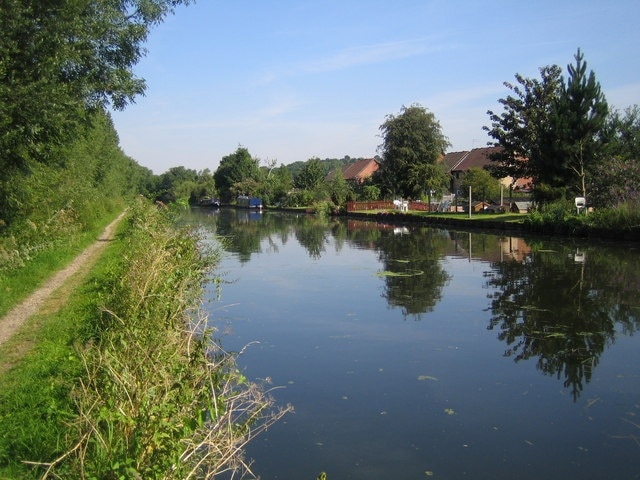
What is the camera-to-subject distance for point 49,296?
38.3ft

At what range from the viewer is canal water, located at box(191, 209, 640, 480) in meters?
5.98

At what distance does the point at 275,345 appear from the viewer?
10180 millimetres

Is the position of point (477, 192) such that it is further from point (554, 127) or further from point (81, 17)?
point (81, 17)

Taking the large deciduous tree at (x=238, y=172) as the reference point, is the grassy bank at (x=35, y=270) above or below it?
below

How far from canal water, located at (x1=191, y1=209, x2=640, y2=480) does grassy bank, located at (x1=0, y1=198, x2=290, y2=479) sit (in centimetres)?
92

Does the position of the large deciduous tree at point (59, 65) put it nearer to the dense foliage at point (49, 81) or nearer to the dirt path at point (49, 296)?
the dense foliage at point (49, 81)

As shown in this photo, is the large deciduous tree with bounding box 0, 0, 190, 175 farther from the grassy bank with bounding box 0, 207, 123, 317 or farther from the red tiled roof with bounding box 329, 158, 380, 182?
the red tiled roof with bounding box 329, 158, 380, 182

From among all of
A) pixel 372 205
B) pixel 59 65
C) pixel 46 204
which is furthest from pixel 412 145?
pixel 59 65

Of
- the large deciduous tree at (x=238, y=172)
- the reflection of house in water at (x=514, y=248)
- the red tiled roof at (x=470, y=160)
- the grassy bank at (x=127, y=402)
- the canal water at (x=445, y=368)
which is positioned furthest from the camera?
the large deciduous tree at (x=238, y=172)

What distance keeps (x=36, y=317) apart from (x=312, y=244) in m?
20.4

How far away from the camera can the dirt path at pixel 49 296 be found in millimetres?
9125

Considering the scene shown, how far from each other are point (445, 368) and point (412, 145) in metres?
47.0

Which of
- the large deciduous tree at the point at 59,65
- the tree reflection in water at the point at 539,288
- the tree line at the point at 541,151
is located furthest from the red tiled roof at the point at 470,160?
the large deciduous tree at the point at 59,65

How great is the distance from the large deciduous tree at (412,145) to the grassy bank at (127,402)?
46575 mm
